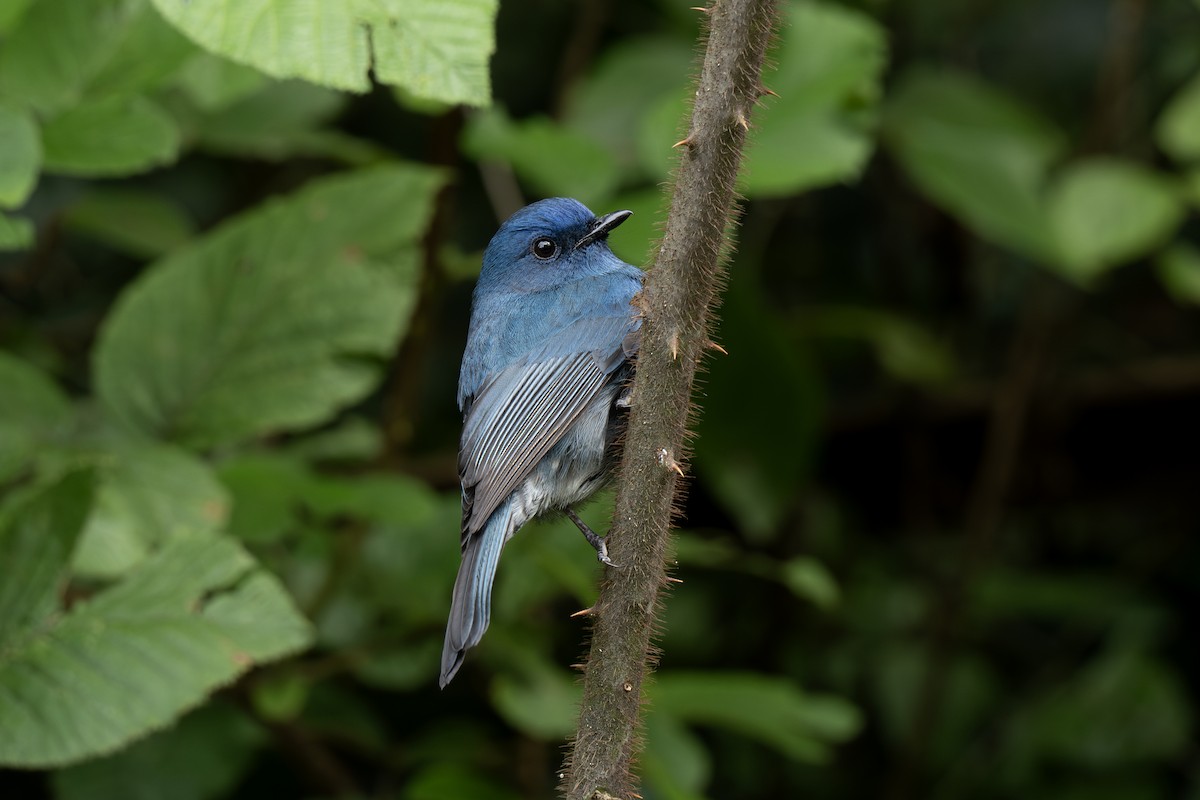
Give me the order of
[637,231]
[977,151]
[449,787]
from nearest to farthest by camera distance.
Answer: [637,231] < [449,787] < [977,151]

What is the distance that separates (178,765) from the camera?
381 cm

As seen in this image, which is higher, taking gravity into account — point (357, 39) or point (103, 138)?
point (357, 39)

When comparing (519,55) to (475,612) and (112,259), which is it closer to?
(112,259)

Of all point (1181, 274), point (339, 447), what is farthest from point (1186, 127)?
point (339, 447)

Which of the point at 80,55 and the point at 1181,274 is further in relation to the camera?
the point at 1181,274

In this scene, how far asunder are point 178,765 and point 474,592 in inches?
66.0

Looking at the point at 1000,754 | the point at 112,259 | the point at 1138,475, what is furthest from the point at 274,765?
the point at 1138,475

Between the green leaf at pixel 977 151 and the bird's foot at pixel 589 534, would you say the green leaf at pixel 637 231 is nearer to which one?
the bird's foot at pixel 589 534

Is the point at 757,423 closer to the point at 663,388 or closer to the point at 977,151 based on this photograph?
the point at 977,151

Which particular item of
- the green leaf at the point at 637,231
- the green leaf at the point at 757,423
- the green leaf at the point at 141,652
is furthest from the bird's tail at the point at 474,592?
the green leaf at the point at 757,423

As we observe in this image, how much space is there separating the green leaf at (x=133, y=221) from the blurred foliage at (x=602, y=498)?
0.01 m

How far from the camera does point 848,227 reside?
19.9 feet

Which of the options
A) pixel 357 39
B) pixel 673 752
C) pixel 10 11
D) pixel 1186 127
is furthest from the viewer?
pixel 1186 127

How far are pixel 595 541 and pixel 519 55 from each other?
3.40 metres
